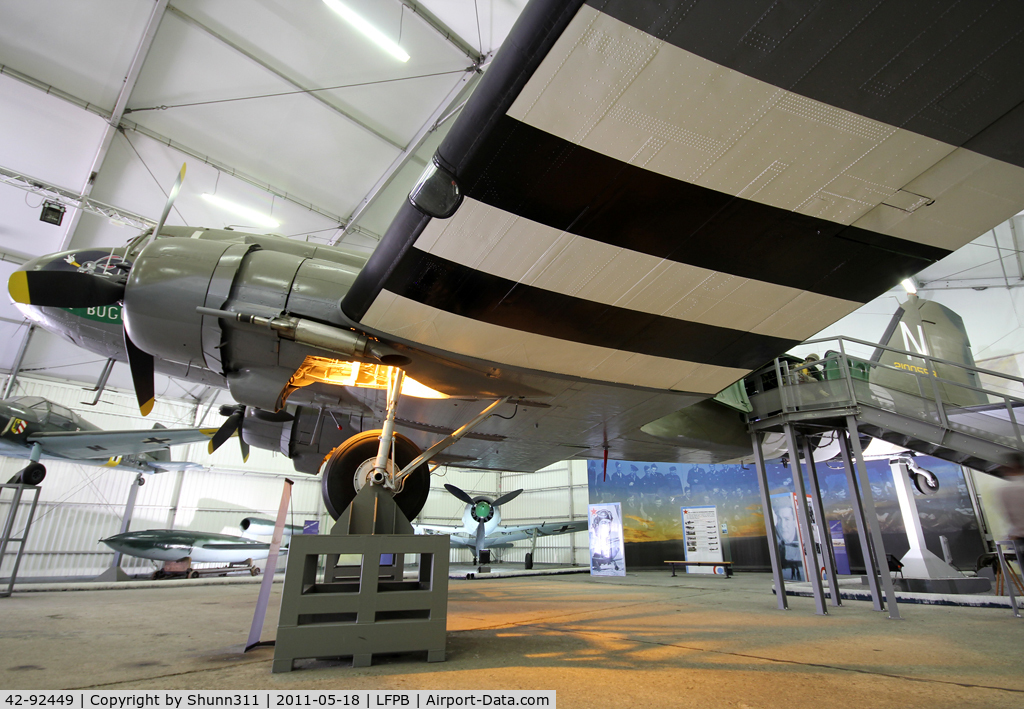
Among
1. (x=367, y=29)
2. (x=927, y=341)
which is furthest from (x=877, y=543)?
(x=367, y=29)

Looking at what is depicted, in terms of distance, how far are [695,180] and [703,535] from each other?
58.6 ft

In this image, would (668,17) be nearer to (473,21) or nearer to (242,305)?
(242,305)

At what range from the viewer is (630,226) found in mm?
2945

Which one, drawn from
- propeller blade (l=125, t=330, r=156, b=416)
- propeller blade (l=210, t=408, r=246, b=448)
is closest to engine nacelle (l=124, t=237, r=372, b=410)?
propeller blade (l=125, t=330, r=156, b=416)

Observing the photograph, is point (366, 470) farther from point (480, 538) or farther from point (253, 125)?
point (480, 538)

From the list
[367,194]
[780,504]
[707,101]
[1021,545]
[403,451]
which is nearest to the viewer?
[707,101]

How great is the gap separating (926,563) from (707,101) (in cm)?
1176

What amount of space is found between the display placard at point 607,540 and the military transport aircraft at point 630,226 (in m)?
11.7

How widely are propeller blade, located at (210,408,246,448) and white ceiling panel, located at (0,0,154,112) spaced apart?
357 inches

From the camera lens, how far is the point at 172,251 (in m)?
4.57

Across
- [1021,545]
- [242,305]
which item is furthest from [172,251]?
[1021,545]

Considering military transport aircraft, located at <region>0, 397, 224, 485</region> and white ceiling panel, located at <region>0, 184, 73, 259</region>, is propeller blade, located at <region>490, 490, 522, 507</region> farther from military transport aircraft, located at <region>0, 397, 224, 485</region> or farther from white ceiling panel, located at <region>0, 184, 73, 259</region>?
white ceiling panel, located at <region>0, 184, 73, 259</region>

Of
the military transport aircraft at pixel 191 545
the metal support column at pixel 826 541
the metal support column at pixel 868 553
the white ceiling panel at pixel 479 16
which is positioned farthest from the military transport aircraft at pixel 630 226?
the military transport aircraft at pixel 191 545
